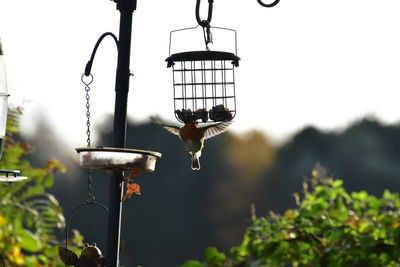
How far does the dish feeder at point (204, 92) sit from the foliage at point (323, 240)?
0.94 metres

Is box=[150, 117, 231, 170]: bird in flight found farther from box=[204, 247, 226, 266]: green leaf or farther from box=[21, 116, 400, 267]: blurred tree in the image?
box=[21, 116, 400, 267]: blurred tree

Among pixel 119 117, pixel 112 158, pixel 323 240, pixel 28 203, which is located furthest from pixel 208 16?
pixel 28 203

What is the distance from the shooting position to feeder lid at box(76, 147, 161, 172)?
8.77ft

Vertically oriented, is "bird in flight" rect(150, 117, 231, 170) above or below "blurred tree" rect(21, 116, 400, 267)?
below

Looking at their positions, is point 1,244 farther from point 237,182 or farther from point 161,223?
point 237,182

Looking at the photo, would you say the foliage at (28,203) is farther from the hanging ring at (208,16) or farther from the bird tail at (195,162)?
the hanging ring at (208,16)

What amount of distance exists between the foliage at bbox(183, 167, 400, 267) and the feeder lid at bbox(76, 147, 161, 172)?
1444mm

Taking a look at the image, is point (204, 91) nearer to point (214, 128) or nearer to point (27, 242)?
point (214, 128)

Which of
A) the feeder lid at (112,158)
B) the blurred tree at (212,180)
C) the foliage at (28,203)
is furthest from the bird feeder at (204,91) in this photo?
the blurred tree at (212,180)

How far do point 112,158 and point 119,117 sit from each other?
239 millimetres

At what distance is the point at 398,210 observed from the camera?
14.3 ft

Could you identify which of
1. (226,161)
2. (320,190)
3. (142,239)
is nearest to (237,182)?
(226,161)

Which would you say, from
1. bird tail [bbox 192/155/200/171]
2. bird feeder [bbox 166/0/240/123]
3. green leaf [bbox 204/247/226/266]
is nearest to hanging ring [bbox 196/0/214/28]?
bird feeder [bbox 166/0/240/123]

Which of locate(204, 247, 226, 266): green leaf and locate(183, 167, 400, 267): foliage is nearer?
locate(183, 167, 400, 267): foliage
